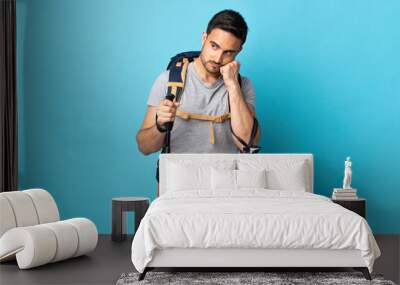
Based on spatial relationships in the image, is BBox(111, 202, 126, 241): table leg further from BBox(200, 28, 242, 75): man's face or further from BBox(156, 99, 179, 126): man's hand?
BBox(200, 28, 242, 75): man's face

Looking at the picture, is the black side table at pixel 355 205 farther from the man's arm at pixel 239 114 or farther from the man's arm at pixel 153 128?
the man's arm at pixel 153 128

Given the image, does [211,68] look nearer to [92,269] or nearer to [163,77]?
[163,77]

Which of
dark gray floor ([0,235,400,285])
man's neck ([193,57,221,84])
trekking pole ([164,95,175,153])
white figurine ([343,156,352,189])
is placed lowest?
dark gray floor ([0,235,400,285])

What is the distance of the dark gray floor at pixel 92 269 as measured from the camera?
438 centimetres

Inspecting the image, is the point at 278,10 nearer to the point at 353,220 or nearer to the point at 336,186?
the point at 336,186

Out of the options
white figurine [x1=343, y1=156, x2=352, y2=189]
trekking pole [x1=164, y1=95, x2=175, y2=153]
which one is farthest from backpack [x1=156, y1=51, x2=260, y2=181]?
white figurine [x1=343, y1=156, x2=352, y2=189]

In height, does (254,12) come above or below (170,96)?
above

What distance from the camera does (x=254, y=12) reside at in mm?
6574

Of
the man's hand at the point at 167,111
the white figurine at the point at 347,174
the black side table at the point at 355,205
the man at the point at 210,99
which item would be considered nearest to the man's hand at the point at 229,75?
the man at the point at 210,99

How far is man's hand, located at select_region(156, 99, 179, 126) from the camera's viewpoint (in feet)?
18.8

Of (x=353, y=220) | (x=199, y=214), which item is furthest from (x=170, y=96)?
(x=353, y=220)

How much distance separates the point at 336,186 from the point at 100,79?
255 centimetres

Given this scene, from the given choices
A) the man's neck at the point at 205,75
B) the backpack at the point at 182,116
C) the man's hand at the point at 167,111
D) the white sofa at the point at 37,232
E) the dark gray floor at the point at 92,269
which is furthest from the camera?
the man's neck at the point at 205,75

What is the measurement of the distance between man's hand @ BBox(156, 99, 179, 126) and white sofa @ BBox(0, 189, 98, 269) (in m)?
1.13
